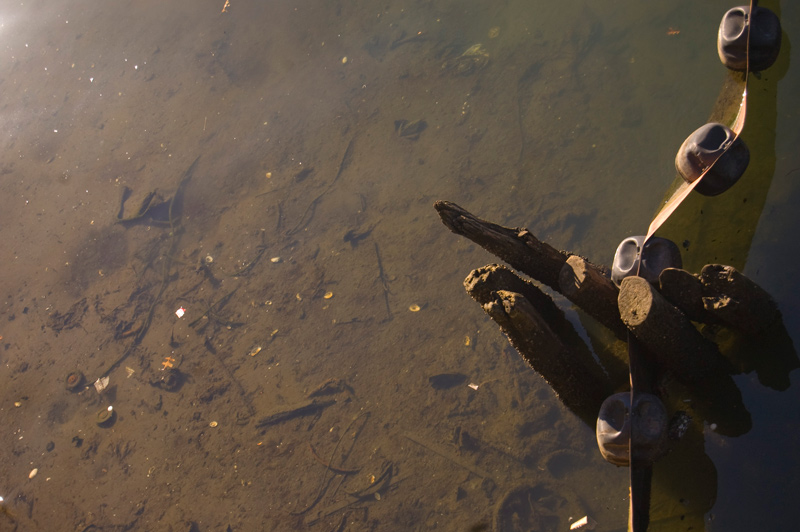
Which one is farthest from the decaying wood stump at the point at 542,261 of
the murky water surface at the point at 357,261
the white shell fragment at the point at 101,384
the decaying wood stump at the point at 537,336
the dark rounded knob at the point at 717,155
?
the white shell fragment at the point at 101,384

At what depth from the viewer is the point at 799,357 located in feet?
10.5

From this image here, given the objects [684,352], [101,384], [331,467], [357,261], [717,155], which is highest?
[717,155]

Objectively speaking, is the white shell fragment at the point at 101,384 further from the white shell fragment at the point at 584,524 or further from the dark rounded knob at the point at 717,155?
the dark rounded knob at the point at 717,155

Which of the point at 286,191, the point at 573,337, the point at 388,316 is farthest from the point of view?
the point at 286,191

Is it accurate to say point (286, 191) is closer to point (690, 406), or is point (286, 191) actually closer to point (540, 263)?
point (540, 263)

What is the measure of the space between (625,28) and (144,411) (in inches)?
242

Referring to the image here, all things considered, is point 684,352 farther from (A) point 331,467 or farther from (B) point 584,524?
(A) point 331,467

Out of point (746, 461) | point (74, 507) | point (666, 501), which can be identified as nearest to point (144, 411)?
point (74, 507)

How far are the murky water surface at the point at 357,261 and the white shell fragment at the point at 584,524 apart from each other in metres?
0.05

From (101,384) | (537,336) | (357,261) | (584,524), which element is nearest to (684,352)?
(537,336)

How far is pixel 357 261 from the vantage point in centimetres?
542

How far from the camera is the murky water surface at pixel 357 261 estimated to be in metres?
3.85

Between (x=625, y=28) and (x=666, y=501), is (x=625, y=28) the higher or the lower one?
the higher one

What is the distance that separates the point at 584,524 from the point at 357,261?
2.99m
